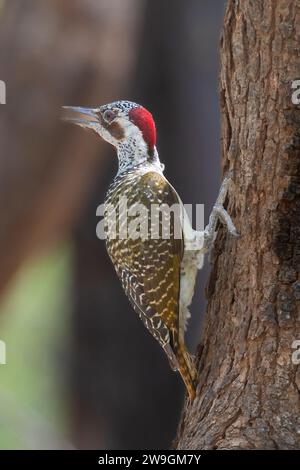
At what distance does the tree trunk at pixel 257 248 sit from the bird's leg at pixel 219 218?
0.03 metres

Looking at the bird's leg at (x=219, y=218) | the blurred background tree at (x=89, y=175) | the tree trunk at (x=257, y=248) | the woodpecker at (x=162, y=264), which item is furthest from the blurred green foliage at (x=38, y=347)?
the tree trunk at (x=257, y=248)

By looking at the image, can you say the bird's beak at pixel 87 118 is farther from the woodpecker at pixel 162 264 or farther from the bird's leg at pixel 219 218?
the bird's leg at pixel 219 218

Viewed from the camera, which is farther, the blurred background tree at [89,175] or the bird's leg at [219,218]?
the blurred background tree at [89,175]

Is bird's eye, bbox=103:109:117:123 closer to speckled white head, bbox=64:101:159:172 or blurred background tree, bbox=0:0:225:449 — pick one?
speckled white head, bbox=64:101:159:172

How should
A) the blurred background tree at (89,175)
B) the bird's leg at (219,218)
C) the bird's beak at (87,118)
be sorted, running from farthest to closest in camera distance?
the blurred background tree at (89,175), the bird's beak at (87,118), the bird's leg at (219,218)

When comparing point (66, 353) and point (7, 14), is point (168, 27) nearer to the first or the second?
point (7, 14)

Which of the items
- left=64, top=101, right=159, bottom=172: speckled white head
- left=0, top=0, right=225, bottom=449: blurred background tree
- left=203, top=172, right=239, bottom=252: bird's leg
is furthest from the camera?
left=0, top=0, right=225, bottom=449: blurred background tree

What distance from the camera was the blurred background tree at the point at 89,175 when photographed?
740 centimetres

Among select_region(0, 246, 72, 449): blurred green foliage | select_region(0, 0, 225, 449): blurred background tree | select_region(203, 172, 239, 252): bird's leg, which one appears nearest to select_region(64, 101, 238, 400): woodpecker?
select_region(203, 172, 239, 252): bird's leg

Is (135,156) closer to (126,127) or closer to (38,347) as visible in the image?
(126,127)

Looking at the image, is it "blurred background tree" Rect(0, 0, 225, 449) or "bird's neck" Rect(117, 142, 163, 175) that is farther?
"blurred background tree" Rect(0, 0, 225, 449)

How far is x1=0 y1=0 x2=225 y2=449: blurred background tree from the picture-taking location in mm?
7398

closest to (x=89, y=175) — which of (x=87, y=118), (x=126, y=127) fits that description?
(x=87, y=118)

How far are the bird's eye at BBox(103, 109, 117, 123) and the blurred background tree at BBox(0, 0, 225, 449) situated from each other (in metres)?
1.47
